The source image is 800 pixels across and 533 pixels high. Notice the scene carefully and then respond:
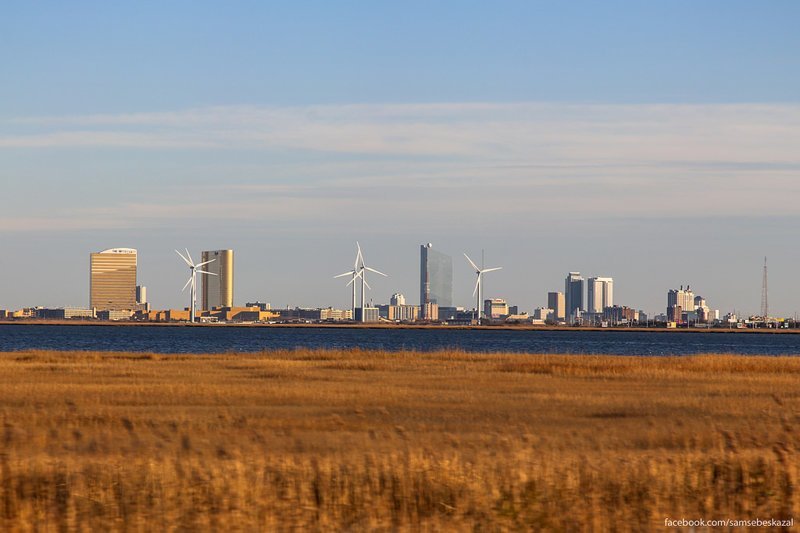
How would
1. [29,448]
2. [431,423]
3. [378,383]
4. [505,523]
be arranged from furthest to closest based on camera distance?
1. [378,383]
2. [431,423]
3. [29,448]
4. [505,523]

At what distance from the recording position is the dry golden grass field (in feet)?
47.2

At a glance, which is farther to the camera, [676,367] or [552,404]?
[676,367]

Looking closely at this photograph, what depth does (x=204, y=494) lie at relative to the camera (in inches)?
587

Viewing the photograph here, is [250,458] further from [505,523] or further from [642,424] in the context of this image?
[642,424]

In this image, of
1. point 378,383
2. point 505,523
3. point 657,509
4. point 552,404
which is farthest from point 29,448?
point 378,383

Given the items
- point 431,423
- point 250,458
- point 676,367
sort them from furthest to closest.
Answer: point 676,367 < point 431,423 < point 250,458

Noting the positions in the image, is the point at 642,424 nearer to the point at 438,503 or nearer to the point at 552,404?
the point at 552,404

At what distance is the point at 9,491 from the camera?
50.3 ft

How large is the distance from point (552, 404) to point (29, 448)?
17.8 meters

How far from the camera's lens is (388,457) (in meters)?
17.8

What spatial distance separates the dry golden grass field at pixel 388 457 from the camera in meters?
14.4

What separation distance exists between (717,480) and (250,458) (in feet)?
23.7

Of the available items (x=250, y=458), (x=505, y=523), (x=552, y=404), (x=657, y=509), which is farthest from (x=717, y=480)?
(x=552, y=404)

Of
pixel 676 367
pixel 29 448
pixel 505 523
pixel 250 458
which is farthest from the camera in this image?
pixel 676 367
